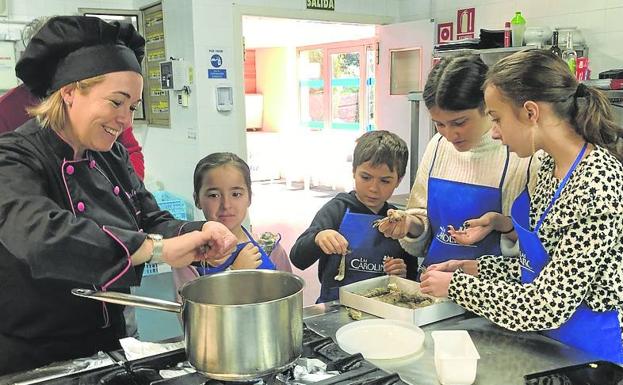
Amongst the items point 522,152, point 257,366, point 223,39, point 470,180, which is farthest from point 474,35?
point 257,366

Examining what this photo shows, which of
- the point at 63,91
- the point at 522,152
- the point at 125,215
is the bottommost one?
the point at 125,215

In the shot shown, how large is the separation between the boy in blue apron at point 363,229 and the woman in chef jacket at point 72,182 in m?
0.68

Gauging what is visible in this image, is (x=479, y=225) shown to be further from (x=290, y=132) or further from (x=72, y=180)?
(x=290, y=132)

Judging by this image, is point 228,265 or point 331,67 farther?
point 331,67

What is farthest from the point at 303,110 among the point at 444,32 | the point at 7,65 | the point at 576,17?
the point at 576,17

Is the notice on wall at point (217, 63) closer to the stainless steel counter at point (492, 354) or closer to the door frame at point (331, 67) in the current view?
the stainless steel counter at point (492, 354)

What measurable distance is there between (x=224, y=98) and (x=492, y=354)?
10.1 ft

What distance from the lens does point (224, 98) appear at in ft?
12.7

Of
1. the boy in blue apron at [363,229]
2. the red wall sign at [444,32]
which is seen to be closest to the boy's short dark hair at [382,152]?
the boy in blue apron at [363,229]

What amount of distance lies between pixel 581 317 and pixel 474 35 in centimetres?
303

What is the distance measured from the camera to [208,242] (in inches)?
43.2

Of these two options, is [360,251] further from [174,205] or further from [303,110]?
[303,110]

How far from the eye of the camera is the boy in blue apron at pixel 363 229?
1.78 m

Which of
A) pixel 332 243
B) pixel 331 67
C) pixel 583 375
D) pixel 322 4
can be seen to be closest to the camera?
pixel 583 375
